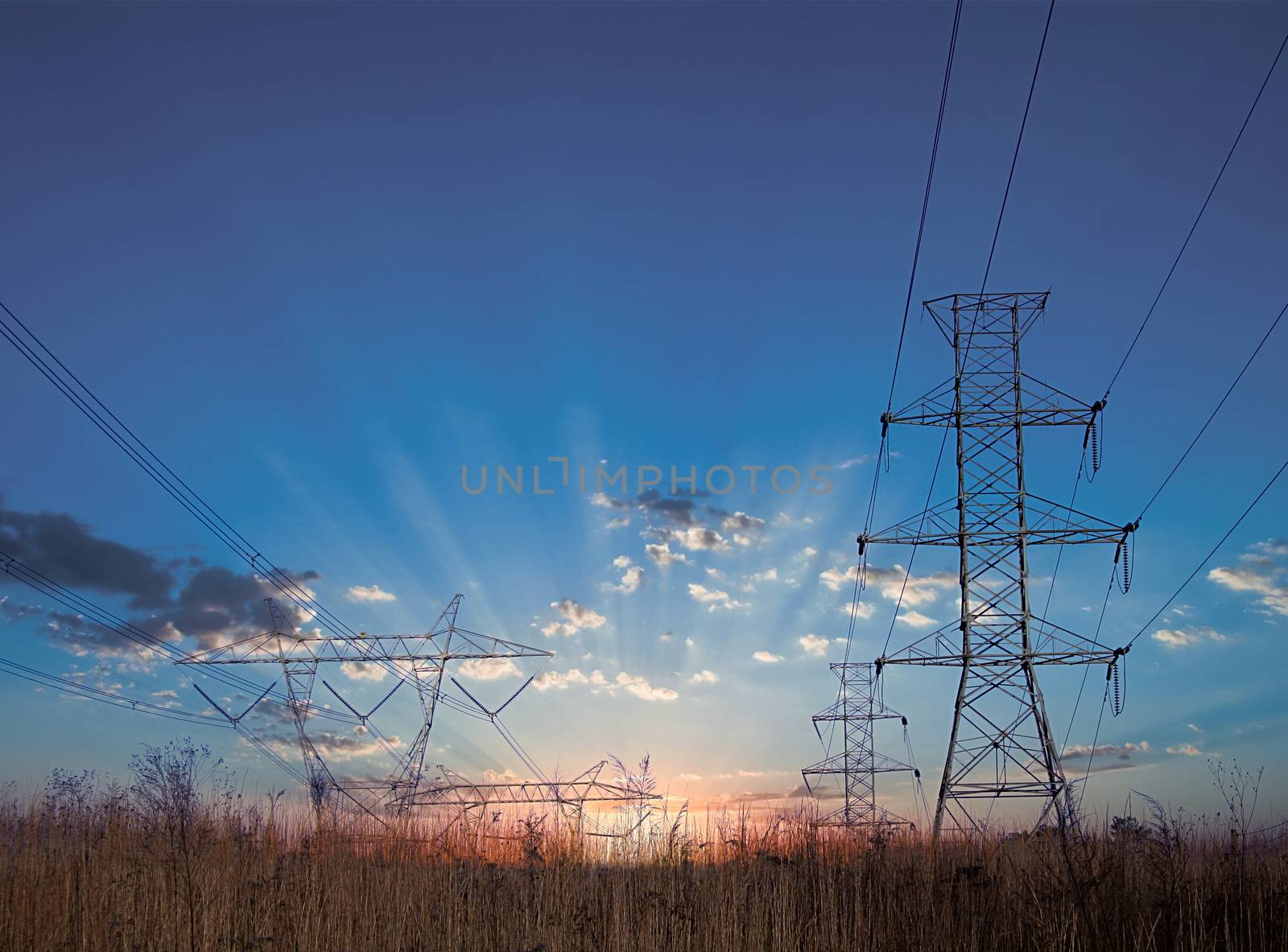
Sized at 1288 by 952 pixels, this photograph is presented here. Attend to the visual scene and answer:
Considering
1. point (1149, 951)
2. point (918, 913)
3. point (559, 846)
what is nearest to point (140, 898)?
point (559, 846)

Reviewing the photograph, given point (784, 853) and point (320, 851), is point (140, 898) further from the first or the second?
point (784, 853)

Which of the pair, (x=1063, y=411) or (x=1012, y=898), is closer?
(x=1012, y=898)

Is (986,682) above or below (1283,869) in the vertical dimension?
above

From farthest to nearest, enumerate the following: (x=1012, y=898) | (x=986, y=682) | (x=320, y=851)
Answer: (x=986, y=682), (x=320, y=851), (x=1012, y=898)

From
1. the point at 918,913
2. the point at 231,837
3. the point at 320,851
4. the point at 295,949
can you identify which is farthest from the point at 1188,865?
the point at 231,837

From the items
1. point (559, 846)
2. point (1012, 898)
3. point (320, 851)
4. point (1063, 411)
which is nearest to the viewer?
point (1012, 898)

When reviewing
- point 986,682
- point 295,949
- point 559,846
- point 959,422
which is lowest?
point 295,949
